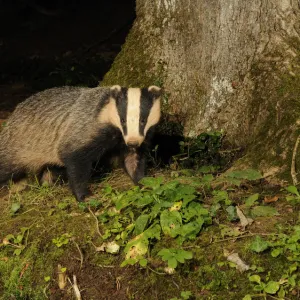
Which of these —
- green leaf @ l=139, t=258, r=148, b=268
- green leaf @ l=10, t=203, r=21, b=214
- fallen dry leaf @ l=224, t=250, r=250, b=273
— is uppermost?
fallen dry leaf @ l=224, t=250, r=250, b=273

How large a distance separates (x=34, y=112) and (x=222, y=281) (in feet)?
8.59

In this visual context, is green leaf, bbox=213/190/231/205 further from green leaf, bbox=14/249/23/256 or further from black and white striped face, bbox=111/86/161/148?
green leaf, bbox=14/249/23/256

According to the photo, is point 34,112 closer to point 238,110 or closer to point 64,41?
point 238,110

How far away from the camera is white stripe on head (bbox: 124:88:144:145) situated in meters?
4.63

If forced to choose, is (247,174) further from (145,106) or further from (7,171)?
(7,171)

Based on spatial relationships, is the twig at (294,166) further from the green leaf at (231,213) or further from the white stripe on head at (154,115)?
the white stripe on head at (154,115)

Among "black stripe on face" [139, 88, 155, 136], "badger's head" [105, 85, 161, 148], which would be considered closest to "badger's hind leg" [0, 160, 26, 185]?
"badger's head" [105, 85, 161, 148]

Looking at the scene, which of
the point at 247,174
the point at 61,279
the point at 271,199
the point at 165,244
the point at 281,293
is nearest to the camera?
the point at 281,293

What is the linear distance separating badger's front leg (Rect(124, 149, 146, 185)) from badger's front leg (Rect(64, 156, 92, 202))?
0.41 m

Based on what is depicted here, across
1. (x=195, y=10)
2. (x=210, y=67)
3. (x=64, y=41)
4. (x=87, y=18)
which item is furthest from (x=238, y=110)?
(x=87, y=18)

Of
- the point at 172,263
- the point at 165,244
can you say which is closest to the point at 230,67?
the point at 165,244

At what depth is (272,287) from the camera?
3.61 m

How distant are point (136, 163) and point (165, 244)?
1.34 m

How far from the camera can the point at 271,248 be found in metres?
3.84
